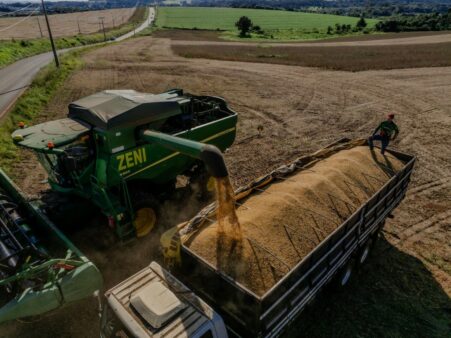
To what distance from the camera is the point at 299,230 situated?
241 inches

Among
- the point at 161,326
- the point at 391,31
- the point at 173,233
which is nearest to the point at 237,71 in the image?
the point at 173,233

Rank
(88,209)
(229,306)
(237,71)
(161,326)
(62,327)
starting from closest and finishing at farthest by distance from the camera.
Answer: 1. (161,326)
2. (229,306)
3. (62,327)
4. (88,209)
5. (237,71)

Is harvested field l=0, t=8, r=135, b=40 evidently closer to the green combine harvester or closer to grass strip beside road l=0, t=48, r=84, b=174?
grass strip beside road l=0, t=48, r=84, b=174

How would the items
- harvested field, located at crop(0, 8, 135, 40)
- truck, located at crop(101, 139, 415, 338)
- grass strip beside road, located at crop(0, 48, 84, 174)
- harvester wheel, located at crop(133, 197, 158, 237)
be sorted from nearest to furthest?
truck, located at crop(101, 139, 415, 338), harvester wheel, located at crop(133, 197, 158, 237), grass strip beside road, located at crop(0, 48, 84, 174), harvested field, located at crop(0, 8, 135, 40)

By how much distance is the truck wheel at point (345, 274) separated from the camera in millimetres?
6922

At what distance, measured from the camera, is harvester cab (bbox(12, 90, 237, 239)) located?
748cm

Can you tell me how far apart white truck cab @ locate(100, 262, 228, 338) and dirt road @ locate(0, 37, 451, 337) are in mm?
2201

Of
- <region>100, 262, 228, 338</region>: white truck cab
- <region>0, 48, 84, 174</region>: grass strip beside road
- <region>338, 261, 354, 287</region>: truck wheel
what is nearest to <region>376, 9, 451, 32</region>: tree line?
<region>0, 48, 84, 174</region>: grass strip beside road

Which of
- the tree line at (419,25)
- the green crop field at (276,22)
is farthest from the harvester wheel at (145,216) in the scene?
the tree line at (419,25)

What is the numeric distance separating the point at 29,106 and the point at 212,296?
56.6 feet

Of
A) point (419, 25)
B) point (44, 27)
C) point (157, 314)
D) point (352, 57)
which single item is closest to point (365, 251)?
point (157, 314)

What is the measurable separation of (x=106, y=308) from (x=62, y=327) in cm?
245

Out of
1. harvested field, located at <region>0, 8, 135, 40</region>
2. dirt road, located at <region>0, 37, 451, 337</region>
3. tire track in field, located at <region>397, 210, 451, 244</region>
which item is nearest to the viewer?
dirt road, located at <region>0, 37, 451, 337</region>

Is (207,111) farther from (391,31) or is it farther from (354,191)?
(391,31)
